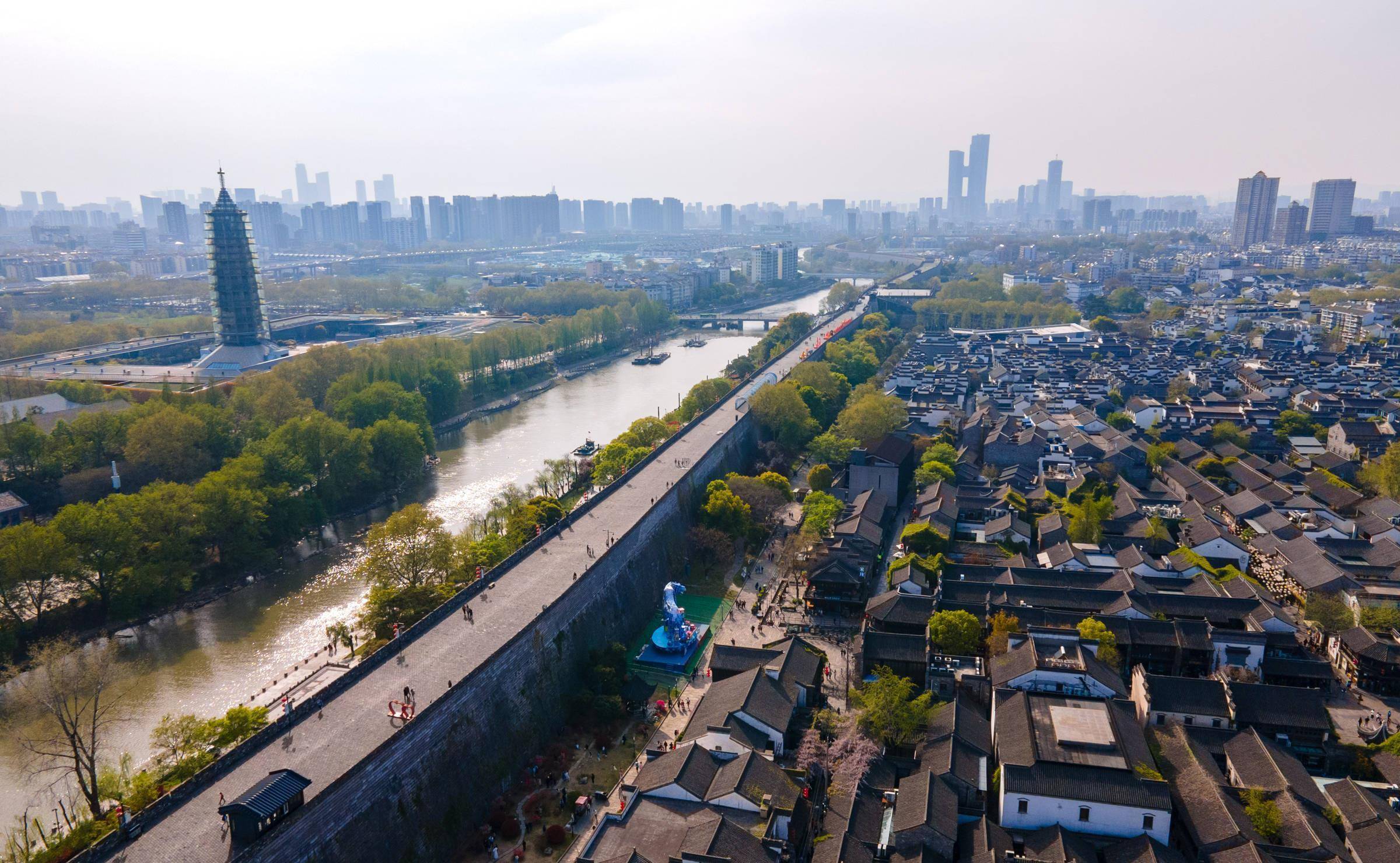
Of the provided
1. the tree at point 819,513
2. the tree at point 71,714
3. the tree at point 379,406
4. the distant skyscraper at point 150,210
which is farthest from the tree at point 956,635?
the distant skyscraper at point 150,210

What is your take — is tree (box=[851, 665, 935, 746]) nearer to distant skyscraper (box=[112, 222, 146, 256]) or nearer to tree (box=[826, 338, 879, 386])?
tree (box=[826, 338, 879, 386])

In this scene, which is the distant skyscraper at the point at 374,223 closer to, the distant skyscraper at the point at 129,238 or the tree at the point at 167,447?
the distant skyscraper at the point at 129,238

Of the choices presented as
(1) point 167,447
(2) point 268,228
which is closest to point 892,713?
(1) point 167,447

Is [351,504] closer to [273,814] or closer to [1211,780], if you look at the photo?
[273,814]

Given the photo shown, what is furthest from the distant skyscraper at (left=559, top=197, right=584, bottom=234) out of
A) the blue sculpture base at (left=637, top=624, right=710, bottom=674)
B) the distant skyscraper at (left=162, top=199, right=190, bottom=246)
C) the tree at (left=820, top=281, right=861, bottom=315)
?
the blue sculpture base at (left=637, top=624, right=710, bottom=674)

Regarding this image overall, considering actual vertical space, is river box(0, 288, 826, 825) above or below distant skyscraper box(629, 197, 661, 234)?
below

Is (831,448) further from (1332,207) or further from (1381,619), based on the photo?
(1332,207)
